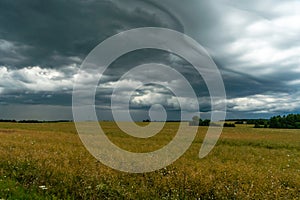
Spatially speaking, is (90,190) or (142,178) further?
(142,178)

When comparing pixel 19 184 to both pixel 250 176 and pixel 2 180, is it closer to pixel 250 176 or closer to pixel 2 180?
pixel 2 180

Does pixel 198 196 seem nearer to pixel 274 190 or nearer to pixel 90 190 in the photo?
pixel 274 190

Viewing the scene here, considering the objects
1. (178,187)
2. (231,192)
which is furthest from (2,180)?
(231,192)

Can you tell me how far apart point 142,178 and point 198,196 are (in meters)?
2.47

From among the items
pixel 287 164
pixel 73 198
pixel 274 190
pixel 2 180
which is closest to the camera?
pixel 73 198

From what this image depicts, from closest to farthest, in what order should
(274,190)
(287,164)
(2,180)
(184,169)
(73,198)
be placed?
(73,198) < (274,190) < (2,180) < (184,169) < (287,164)

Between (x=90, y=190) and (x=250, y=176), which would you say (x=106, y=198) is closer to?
(x=90, y=190)

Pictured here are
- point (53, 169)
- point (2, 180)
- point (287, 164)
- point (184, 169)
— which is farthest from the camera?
point (287, 164)

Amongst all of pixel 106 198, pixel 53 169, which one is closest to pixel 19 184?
pixel 53 169

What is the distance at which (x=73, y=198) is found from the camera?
9078 mm

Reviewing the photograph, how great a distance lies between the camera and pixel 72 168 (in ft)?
39.0

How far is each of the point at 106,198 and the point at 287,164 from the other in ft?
38.6

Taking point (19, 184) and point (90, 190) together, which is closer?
point (90, 190)

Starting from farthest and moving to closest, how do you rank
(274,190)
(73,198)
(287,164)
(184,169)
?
(287,164) → (184,169) → (274,190) → (73,198)
